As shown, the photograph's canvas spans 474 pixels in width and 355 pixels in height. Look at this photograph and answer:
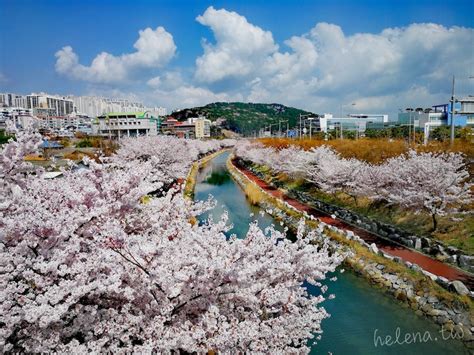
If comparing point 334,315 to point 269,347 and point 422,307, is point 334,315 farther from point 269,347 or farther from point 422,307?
point 269,347

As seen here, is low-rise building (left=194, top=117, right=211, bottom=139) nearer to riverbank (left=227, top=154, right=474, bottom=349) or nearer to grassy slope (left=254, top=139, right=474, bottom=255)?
grassy slope (left=254, top=139, right=474, bottom=255)

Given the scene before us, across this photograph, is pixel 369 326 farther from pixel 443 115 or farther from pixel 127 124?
pixel 127 124

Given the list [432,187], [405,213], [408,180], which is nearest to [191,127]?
[405,213]

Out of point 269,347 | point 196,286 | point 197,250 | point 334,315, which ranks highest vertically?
point 197,250

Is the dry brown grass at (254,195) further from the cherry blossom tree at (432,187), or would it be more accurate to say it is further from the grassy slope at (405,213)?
the cherry blossom tree at (432,187)

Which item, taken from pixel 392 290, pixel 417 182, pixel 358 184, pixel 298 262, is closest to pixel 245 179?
pixel 358 184

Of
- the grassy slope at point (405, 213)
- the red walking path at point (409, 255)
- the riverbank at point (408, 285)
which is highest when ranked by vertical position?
the grassy slope at point (405, 213)

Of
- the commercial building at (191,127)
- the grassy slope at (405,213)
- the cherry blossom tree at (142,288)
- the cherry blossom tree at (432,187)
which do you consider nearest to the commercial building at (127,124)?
the commercial building at (191,127)

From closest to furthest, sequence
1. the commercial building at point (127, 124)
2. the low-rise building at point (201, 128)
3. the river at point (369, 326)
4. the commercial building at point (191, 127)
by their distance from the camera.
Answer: the river at point (369, 326) < the commercial building at point (127, 124) < the commercial building at point (191, 127) < the low-rise building at point (201, 128)

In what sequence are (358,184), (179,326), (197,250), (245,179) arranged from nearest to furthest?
(179,326)
(197,250)
(358,184)
(245,179)
